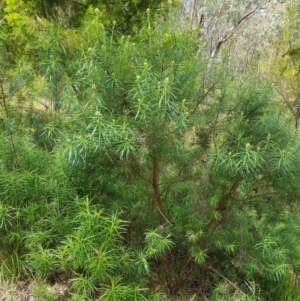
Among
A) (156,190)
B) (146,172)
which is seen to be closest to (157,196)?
(156,190)

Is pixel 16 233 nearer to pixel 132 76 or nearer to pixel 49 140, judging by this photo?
pixel 49 140

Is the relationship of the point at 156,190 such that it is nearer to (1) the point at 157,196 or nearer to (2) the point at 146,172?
(1) the point at 157,196

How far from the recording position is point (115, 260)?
284 cm

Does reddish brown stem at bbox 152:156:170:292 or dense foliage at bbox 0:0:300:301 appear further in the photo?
reddish brown stem at bbox 152:156:170:292

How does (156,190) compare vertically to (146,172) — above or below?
below

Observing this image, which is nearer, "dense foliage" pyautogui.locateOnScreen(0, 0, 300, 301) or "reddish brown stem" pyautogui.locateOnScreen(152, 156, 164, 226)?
"dense foliage" pyautogui.locateOnScreen(0, 0, 300, 301)

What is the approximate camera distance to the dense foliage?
8.96 feet

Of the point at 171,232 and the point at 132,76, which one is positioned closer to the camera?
the point at 132,76

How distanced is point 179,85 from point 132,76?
37cm

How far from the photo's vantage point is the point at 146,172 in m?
3.14

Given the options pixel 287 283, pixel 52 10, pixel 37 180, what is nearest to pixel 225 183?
pixel 287 283

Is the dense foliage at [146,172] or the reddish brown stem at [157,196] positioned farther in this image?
the reddish brown stem at [157,196]

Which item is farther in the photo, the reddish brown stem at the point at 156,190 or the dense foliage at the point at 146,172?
the reddish brown stem at the point at 156,190

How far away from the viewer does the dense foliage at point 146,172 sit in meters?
2.73
